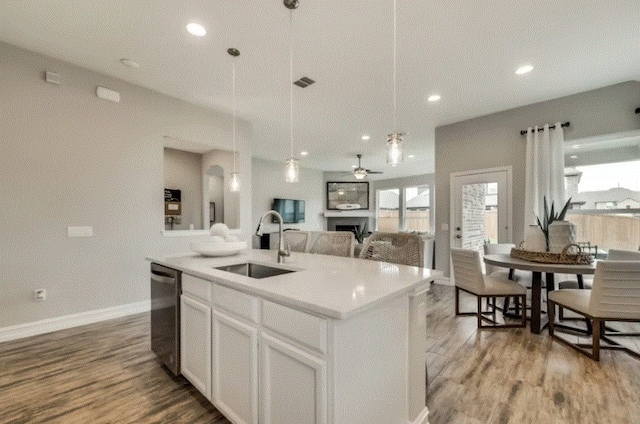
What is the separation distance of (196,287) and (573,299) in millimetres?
3176

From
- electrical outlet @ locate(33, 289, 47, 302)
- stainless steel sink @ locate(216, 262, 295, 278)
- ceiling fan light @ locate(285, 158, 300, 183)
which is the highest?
ceiling fan light @ locate(285, 158, 300, 183)

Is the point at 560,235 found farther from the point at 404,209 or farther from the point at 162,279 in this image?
the point at 404,209

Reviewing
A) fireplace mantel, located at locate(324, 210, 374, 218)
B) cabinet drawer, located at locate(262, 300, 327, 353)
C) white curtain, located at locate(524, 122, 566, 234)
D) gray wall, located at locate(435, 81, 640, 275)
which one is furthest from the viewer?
fireplace mantel, located at locate(324, 210, 374, 218)

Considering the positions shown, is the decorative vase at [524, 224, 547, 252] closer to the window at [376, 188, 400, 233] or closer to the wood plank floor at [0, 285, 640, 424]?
the wood plank floor at [0, 285, 640, 424]

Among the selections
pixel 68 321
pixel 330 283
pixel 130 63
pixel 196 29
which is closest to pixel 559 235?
pixel 330 283

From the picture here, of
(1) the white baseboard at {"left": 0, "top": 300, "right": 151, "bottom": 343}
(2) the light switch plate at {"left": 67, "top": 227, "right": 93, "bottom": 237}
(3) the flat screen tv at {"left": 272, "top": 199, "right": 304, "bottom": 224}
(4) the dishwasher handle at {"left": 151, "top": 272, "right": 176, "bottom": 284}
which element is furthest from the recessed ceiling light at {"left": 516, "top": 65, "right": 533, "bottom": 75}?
(3) the flat screen tv at {"left": 272, "top": 199, "right": 304, "bottom": 224}

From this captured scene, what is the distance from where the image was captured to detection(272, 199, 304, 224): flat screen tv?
813 cm

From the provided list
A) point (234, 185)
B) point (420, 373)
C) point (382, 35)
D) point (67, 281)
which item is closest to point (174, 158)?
Result: point (234, 185)

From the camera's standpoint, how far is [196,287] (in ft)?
5.77

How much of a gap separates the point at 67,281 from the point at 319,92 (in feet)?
12.0

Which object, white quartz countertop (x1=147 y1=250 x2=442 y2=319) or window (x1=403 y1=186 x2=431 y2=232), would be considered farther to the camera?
window (x1=403 y1=186 x2=431 y2=232)

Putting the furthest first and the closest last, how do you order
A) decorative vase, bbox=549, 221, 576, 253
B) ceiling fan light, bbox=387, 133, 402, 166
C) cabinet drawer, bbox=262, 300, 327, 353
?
decorative vase, bbox=549, 221, 576, 253 → ceiling fan light, bbox=387, 133, 402, 166 → cabinet drawer, bbox=262, 300, 327, 353

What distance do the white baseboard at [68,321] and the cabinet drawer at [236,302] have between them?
8.44ft

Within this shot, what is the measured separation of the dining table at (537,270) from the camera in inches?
95.8
